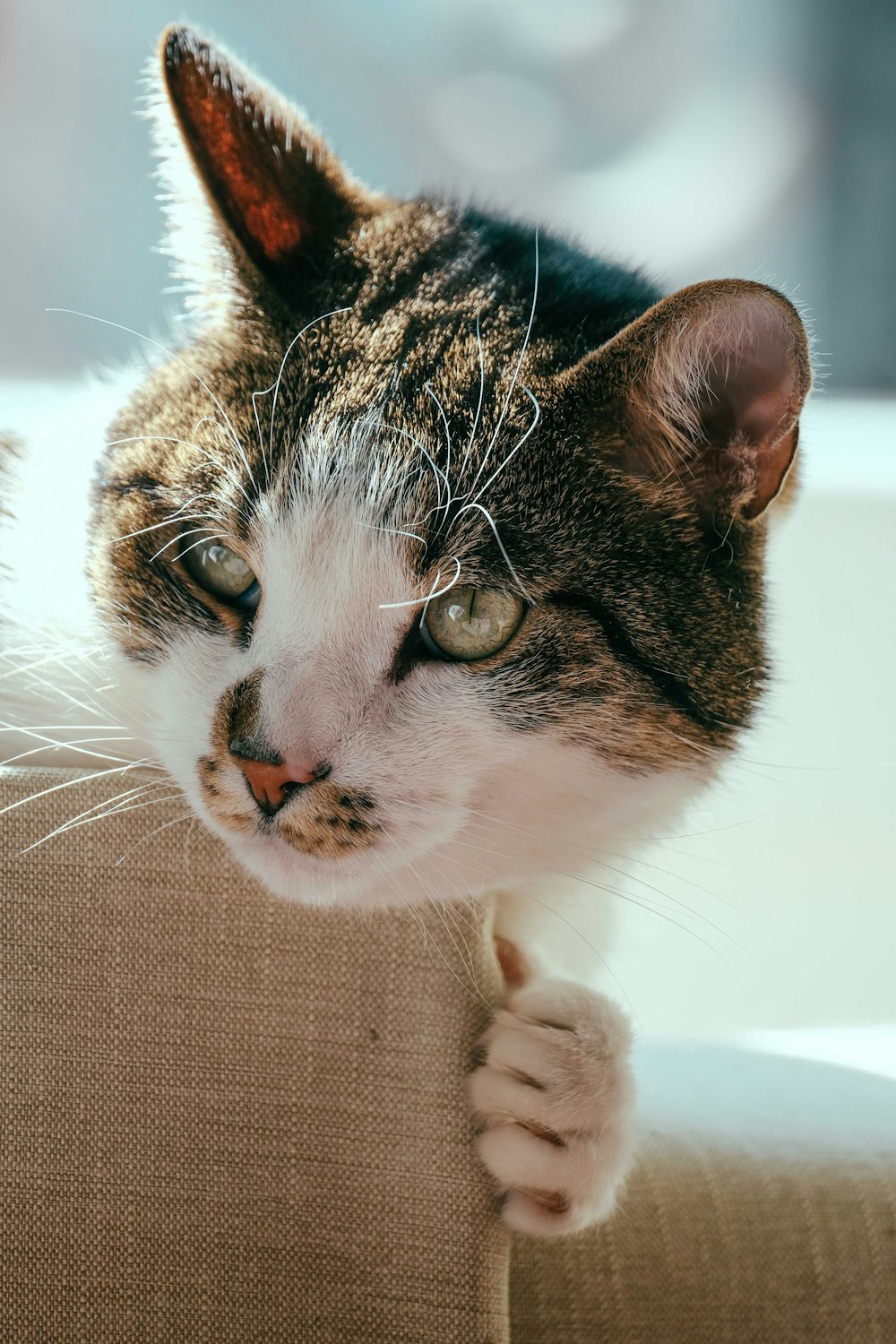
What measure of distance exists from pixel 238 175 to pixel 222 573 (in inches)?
12.3

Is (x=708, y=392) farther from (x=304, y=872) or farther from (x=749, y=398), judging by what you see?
(x=304, y=872)

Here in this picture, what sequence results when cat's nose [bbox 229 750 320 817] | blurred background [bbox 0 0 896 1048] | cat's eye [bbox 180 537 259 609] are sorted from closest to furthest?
cat's nose [bbox 229 750 320 817] → cat's eye [bbox 180 537 259 609] → blurred background [bbox 0 0 896 1048]

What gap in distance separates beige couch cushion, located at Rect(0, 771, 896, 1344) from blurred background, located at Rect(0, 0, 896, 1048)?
849 millimetres

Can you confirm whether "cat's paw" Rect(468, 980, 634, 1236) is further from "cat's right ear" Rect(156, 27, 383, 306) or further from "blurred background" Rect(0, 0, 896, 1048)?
"blurred background" Rect(0, 0, 896, 1048)

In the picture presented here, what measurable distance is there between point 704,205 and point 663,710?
120cm

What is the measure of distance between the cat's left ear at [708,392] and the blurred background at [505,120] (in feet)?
3.07

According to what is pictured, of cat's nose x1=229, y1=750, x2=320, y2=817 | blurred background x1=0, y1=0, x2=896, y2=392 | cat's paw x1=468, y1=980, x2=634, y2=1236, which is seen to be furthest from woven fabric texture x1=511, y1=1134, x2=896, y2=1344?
blurred background x1=0, y1=0, x2=896, y2=392

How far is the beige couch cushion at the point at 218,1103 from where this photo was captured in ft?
2.23

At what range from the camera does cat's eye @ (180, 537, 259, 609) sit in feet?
2.52

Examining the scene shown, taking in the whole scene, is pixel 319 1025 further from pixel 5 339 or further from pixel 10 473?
pixel 5 339

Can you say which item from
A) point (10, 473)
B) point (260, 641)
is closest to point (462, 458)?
point (260, 641)

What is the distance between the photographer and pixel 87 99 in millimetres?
1564

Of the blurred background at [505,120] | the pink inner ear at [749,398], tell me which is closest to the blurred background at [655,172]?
the blurred background at [505,120]

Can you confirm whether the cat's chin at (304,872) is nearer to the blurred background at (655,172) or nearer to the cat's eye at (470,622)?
the cat's eye at (470,622)
